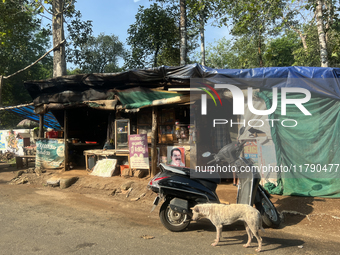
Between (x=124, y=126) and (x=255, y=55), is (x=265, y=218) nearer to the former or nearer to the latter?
(x=124, y=126)

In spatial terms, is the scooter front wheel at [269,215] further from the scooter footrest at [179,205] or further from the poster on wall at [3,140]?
the poster on wall at [3,140]

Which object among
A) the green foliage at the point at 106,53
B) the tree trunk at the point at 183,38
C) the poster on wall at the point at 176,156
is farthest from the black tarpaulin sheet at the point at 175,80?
the green foliage at the point at 106,53

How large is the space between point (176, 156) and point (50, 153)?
5692mm

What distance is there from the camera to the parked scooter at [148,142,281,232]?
4.61 metres

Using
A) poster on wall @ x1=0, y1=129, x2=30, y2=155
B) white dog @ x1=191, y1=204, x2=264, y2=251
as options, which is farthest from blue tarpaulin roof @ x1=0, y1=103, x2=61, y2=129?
white dog @ x1=191, y1=204, x2=264, y2=251

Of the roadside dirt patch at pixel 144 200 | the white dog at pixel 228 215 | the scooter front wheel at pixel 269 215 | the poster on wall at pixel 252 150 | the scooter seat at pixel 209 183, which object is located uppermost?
the poster on wall at pixel 252 150

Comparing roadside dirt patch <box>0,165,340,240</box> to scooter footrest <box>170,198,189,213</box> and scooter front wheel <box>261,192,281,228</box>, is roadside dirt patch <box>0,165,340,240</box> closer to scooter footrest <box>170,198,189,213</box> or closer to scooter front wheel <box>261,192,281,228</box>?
scooter front wheel <box>261,192,281,228</box>

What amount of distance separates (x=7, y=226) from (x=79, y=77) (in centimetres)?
609

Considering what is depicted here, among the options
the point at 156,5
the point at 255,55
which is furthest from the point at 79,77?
the point at 255,55

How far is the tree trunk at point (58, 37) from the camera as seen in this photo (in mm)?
12477

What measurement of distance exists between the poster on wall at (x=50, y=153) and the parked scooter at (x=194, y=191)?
739 centimetres

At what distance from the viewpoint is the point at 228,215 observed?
4141 millimetres

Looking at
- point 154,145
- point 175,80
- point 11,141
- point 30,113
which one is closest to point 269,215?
point 154,145

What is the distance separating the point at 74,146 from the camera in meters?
12.1
